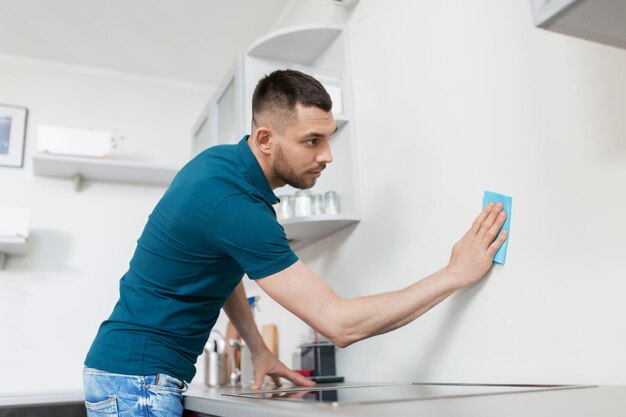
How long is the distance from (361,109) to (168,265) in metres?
0.89

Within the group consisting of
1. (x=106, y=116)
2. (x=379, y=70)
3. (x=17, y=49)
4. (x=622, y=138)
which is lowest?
(x=622, y=138)

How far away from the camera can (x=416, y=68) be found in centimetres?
154

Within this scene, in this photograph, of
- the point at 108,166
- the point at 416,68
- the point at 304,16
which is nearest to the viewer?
the point at 416,68

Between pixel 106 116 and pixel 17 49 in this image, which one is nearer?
pixel 17 49

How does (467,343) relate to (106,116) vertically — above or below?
below

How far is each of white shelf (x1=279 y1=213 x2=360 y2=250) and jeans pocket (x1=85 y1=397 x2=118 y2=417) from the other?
0.75 meters

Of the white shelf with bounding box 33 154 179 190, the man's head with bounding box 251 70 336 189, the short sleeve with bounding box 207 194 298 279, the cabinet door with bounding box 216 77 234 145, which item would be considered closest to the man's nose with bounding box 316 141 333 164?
the man's head with bounding box 251 70 336 189

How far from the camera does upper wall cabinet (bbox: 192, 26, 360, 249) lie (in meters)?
1.81

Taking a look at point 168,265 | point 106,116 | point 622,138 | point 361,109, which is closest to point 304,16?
point 361,109

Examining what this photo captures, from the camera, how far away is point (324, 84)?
1.86 m

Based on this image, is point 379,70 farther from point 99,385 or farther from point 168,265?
point 99,385

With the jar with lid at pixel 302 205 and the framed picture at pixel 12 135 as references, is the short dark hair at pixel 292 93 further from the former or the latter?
the framed picture at pixel 12 135

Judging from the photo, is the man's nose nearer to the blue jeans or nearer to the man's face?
the man's face

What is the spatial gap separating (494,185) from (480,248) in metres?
0.15
